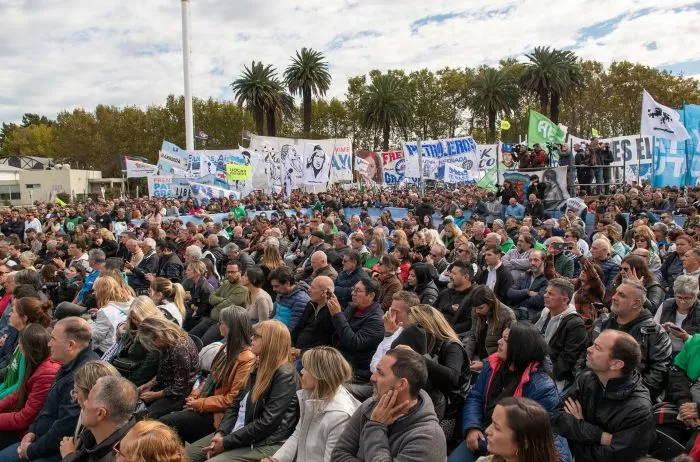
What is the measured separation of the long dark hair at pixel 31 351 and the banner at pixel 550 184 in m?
12.5

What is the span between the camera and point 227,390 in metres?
4.52

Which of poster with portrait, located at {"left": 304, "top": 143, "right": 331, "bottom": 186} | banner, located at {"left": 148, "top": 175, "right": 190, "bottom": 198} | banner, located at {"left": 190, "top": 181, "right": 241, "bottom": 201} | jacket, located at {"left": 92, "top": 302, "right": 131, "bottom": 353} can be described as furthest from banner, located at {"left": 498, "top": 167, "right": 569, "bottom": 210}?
banner, located at {"left": 148, "top": 175, "right": 190, "bottom": 198}

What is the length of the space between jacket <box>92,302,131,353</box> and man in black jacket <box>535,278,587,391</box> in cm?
426

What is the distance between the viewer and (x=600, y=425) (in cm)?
334

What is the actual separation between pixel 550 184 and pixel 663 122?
305 centimetres

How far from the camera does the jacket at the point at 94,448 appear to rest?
3373 millimetres

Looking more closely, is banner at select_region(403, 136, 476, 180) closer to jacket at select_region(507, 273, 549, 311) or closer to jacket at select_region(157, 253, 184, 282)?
jacket at select_region(157, 253, 184, 282)

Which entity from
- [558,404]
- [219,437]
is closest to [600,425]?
[558,404]

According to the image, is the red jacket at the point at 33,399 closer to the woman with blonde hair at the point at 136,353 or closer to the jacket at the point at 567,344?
the woman with blonde hair at the point at 136,353

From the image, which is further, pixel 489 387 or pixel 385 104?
pixel 385 104

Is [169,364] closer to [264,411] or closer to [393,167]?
[264,411]

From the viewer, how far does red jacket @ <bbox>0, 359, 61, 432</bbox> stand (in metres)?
4.52

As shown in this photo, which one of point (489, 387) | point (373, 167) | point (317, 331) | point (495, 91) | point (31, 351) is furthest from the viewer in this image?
point (495, 91)

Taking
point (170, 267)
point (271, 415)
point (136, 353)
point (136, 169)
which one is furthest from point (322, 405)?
point (136, 169)
